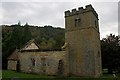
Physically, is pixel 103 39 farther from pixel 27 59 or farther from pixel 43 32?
pixel 43 32

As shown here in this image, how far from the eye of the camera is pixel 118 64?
147 feet

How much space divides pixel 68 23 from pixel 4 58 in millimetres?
26026

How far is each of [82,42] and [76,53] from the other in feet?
7.06

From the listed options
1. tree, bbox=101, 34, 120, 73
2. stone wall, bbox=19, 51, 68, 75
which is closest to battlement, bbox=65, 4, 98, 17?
stone wall, bbox=19, 51, 68, 75

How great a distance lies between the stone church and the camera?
102 feet

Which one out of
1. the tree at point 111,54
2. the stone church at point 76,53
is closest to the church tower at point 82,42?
the stone church at point 76,53

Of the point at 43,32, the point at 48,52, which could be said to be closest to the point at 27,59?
the point at 48,52

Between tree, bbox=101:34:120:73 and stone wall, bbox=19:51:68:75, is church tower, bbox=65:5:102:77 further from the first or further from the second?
tree, bbox=101:34:120:73

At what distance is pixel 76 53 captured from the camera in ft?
107

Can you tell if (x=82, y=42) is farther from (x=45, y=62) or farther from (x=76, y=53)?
(x=45, y=62)

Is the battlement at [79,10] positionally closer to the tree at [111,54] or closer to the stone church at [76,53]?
the stone church at [76,53]

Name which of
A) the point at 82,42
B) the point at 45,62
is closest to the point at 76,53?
the point at 82,42

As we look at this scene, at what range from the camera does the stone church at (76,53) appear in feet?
102

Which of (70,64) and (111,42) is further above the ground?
(111,42)
